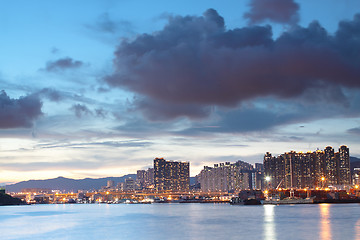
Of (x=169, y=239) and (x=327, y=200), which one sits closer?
(x=169, y=239)

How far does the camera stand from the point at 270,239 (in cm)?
4562

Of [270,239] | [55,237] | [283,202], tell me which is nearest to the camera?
[270,239]

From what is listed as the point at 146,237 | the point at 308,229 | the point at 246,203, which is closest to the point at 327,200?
the point at 246,203

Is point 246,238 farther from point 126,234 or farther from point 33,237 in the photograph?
point 33,237

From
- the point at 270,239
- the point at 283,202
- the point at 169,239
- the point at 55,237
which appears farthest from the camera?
the point at 283,202

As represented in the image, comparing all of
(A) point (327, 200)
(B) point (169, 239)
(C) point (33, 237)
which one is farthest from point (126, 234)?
(A) point (327, 200)

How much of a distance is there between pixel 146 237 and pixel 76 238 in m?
8.19

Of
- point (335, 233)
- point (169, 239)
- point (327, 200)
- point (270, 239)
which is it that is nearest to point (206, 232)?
point (169, 239)

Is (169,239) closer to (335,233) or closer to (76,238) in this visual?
(76,238)

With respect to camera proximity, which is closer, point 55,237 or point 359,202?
point 55,237

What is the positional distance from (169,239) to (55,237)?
48.6ft

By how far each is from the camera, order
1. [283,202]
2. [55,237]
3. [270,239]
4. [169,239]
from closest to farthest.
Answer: [270,239] → [169,239] → [55,237] → [283,202]

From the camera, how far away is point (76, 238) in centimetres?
5188

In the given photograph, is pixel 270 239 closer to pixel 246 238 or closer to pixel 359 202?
pixel 246 238
